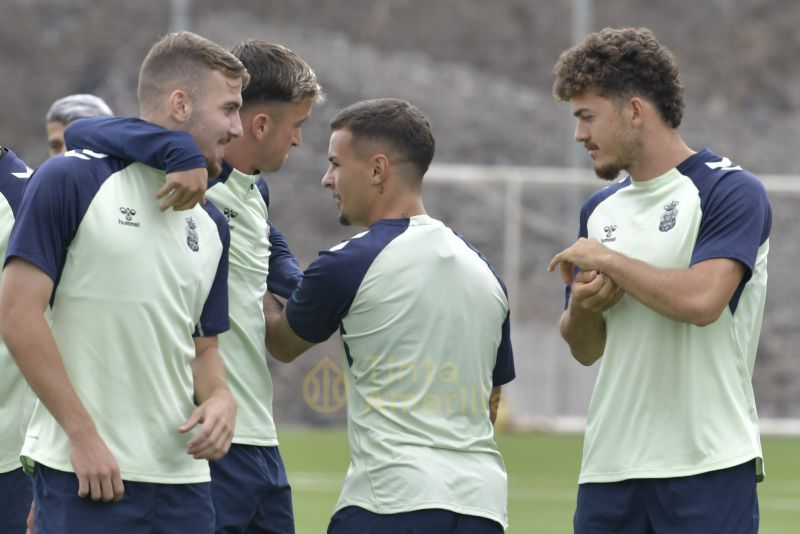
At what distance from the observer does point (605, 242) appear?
4.41 meters

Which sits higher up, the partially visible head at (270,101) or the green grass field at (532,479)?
the partially visible head at (270,101)

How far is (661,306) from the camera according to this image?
4059mm

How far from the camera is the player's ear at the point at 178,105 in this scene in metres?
3.88

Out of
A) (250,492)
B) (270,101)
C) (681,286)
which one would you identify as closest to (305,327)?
(250,492)

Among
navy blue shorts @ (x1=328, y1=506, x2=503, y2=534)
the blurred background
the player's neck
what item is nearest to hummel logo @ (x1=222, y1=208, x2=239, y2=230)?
navy blue shorts @ (x1=328, y1=506, x2=503, y2=534)

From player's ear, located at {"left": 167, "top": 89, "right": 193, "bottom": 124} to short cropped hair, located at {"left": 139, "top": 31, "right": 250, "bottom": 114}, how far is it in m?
0.01

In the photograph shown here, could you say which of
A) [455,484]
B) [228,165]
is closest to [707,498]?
[455,484]

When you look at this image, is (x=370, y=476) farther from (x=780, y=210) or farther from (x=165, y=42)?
(x=780, y=210)

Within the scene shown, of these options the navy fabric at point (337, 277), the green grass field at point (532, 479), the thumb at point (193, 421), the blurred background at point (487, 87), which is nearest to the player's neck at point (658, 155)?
the navy fabric at point (337, 277)

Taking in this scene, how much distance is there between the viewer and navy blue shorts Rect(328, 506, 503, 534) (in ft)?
12.9

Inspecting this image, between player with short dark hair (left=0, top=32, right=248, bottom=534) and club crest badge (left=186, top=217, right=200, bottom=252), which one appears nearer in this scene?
player with short dark hair (left=0, top=32, right=248, bottom=534)

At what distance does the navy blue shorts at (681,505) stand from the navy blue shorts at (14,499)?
1.84 meters

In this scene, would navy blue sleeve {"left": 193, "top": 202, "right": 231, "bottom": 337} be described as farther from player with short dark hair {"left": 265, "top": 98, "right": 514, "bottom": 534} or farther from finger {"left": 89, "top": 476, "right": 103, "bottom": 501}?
finger {"left": 89, "top": 476, "right": 103, "bottom": 501}

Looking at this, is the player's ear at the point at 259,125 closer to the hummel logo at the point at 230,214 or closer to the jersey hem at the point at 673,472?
the hummel logo at the point at 230,214
